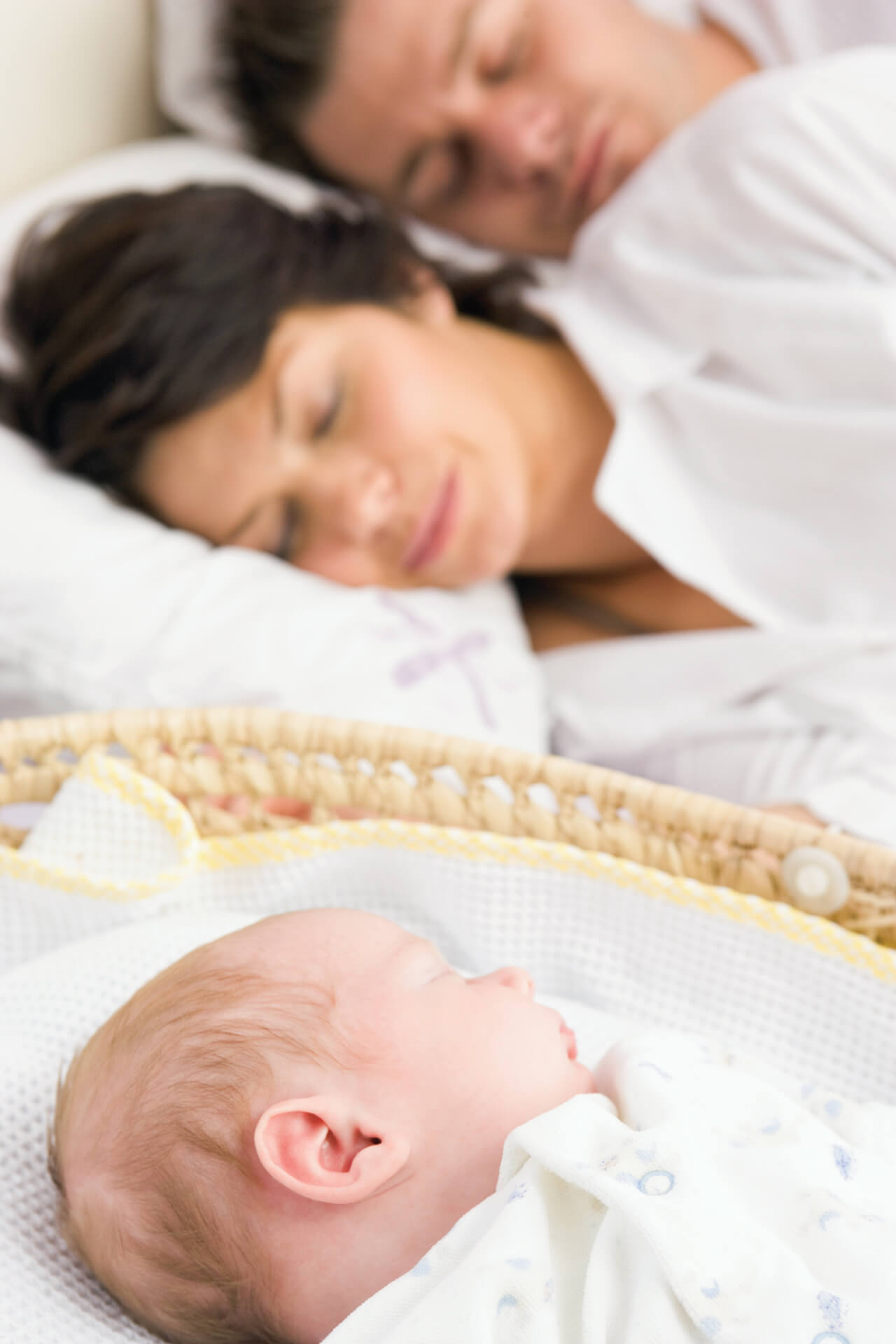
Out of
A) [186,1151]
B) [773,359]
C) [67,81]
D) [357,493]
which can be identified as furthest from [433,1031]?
[67,81]

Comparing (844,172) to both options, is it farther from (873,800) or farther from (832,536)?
(873,800)

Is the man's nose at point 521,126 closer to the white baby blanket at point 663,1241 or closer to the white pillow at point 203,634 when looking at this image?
the white pillow at point 203,634

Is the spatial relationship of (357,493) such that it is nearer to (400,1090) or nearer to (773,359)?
(773,359)

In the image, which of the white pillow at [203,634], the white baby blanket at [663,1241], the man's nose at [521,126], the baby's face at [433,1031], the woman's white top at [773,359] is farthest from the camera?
the man's nose at [521,126]

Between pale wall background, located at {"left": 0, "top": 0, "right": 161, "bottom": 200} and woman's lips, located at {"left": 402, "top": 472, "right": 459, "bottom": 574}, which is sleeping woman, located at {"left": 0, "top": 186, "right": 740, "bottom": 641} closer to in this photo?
woman's lips, located at {"left": 402, "top": 472, "right": 459, "bottom": 574}

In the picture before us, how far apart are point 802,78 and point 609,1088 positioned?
109 cm

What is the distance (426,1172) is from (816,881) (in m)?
0.31

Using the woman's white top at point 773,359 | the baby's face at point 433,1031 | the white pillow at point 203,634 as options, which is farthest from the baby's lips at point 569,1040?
the woman's white top at point 773,359

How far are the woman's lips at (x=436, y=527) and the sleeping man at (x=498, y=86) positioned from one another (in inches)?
20.6

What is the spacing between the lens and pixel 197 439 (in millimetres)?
1202

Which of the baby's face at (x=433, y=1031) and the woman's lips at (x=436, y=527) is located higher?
the baby's face at (x=433, y=1031)

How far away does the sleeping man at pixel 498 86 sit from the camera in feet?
4.55

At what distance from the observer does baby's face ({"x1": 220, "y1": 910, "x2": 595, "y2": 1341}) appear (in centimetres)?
58

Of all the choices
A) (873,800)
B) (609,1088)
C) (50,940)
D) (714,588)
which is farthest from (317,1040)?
(714,588)
